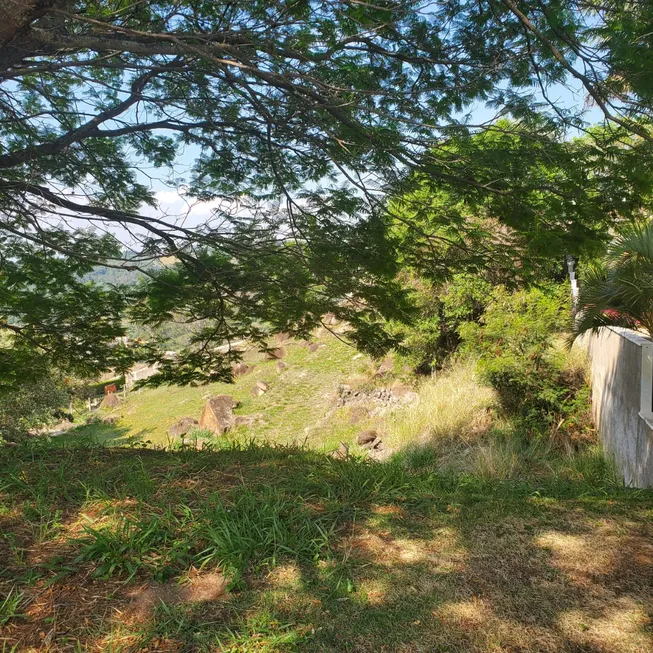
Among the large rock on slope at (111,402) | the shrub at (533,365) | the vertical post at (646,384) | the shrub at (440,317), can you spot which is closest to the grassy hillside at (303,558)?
the vertical post at (646,384)

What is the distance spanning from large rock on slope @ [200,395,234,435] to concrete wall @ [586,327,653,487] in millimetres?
12042

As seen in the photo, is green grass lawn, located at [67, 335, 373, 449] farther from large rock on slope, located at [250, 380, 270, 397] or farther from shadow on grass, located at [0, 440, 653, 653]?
shadow on grass, located at [0, 440, 653, 653]

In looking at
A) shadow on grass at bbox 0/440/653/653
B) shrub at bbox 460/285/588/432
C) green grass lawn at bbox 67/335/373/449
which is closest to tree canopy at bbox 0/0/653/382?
shadow on grass at bbox 0/440/653/653

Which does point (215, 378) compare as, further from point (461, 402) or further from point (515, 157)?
point (461, 402)

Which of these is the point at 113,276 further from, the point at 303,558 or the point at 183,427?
the point at 183,427

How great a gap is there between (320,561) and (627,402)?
6121 mm

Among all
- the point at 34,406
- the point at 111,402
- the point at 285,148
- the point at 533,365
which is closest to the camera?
the point at 285,148

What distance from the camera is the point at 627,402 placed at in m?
7.80

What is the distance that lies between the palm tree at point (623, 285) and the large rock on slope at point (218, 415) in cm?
1383

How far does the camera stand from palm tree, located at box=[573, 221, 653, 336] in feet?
19.4

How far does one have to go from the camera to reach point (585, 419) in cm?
1164

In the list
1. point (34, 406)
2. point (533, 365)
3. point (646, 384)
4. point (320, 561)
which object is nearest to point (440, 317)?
point (533, 365)

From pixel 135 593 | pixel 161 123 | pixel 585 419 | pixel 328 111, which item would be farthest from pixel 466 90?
pixel 585 419

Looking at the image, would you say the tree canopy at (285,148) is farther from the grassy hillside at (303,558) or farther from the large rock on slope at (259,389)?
the large rock on slope at (259,389)
